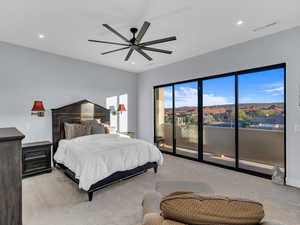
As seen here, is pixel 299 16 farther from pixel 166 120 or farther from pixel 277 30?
pixel 166 120

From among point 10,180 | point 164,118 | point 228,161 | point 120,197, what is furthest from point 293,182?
point 10,180

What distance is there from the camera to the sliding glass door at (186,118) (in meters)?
4.68

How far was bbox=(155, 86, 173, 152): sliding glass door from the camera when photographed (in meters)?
5.42

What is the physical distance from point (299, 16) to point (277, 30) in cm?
46

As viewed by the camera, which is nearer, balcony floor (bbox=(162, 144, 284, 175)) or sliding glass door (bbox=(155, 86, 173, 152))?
balcony floor (bbox=(162, 144, 284, 175))

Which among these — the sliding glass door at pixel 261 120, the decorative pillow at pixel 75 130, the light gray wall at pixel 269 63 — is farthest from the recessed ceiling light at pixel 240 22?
the decorative pillow at pixel 75 130

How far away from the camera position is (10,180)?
3.22 feet

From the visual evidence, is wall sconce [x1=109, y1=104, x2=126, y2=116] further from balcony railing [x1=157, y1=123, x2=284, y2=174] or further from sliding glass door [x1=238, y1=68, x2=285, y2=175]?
sliding glass door [x1=238, y1=68, x2=285, y2=175]

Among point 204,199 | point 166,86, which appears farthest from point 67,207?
point 166,86

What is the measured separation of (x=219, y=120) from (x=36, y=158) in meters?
4.54

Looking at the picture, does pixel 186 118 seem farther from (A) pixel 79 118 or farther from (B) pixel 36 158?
(B) pixel 36 158

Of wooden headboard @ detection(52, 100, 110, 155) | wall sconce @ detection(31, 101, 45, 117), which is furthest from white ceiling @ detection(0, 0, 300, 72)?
wooden headboard @ detection(52, 100, 110, 155)

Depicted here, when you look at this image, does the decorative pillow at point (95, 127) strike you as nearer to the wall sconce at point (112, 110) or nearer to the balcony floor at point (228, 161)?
the wall sconce at point (112, 110)

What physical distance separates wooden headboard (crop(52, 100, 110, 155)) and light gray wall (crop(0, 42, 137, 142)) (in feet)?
0.50
